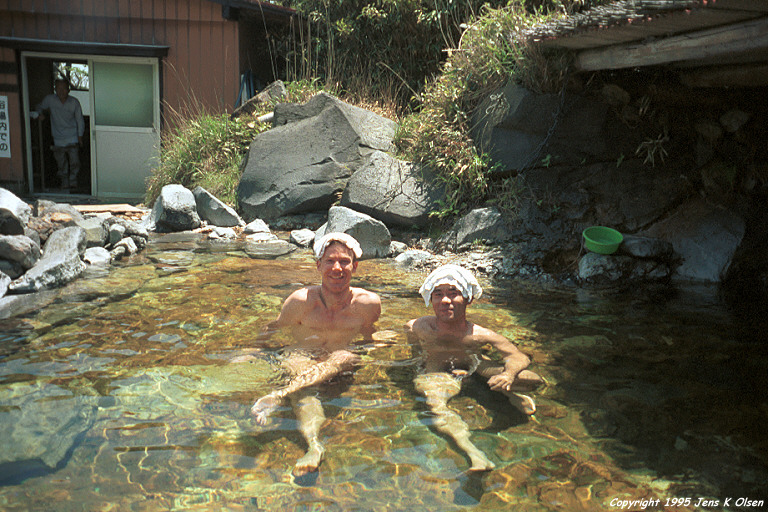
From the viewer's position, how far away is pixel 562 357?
4.54 metres

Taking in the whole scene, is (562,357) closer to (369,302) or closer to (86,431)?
(369,302)

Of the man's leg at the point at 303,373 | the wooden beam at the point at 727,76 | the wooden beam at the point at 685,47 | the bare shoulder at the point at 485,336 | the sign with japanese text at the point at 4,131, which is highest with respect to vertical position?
the wooden beam at the point at 685,47

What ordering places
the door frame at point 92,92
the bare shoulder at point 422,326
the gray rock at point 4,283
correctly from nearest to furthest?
1. the bare shoulder at point 422,326
2. the gray rock at point 4,283
3. the door frame at point 92,92

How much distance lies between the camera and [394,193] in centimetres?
861

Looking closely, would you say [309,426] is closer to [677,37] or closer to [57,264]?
[57,264]

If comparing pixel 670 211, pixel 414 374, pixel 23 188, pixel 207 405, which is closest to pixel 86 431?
pixel 207 405

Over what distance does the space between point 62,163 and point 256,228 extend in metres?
5.83

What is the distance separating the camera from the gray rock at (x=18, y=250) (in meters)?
5.96

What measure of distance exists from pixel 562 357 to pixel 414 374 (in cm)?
123

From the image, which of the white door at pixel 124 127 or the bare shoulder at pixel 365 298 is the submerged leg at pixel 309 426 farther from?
the white door at pixel 124 127

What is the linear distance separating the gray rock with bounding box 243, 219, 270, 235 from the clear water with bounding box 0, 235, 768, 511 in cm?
345

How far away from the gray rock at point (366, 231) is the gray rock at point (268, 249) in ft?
2.30

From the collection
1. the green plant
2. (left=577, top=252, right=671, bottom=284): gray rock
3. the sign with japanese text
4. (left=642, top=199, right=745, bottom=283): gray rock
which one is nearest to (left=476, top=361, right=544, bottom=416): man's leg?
(left=577, top=252, right=671, bottom=284): gray rock

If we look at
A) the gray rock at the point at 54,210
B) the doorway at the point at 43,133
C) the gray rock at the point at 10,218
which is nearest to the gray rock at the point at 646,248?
the gray rock at the point at 10,218
